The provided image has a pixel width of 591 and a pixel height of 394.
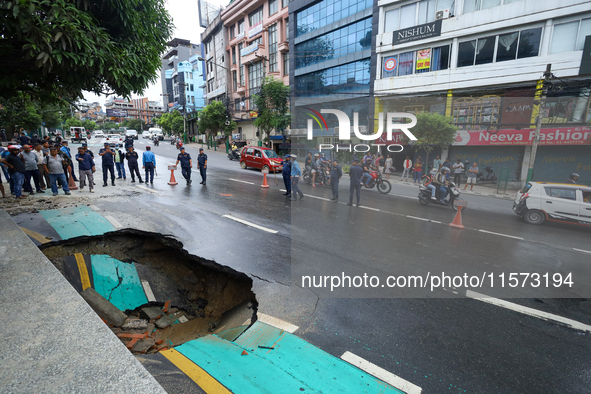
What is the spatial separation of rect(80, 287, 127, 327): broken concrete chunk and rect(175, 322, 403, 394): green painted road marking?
142 cm

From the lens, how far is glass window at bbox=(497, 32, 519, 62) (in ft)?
45.1

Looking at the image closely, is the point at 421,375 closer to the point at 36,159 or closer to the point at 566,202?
the point at 566,202

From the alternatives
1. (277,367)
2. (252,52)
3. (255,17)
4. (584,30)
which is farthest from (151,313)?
(255,17)

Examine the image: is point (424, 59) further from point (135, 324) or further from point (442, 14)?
point (135, 324)

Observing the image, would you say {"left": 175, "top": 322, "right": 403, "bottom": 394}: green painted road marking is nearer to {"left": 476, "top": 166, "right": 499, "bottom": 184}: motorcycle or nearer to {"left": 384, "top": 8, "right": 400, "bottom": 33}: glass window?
{"left": 476, "top": 166, "right": 499, "bottom": 184}: motorcycle

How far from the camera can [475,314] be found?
385cm

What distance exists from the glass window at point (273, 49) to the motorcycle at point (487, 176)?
31880mm

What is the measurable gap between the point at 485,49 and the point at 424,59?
378cm

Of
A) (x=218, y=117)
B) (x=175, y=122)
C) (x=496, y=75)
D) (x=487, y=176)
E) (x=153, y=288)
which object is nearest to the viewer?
(x=153, y=288)

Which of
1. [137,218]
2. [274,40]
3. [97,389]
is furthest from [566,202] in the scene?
[274,40]

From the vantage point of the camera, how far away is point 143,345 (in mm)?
3602

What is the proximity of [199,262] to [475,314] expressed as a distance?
15.1 ft

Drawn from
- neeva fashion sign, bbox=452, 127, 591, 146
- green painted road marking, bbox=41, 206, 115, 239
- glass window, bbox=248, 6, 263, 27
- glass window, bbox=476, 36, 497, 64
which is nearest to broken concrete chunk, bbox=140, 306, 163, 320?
green painted road marking, bbox=41, 206, 115, 239

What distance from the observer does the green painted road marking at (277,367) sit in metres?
2.64
